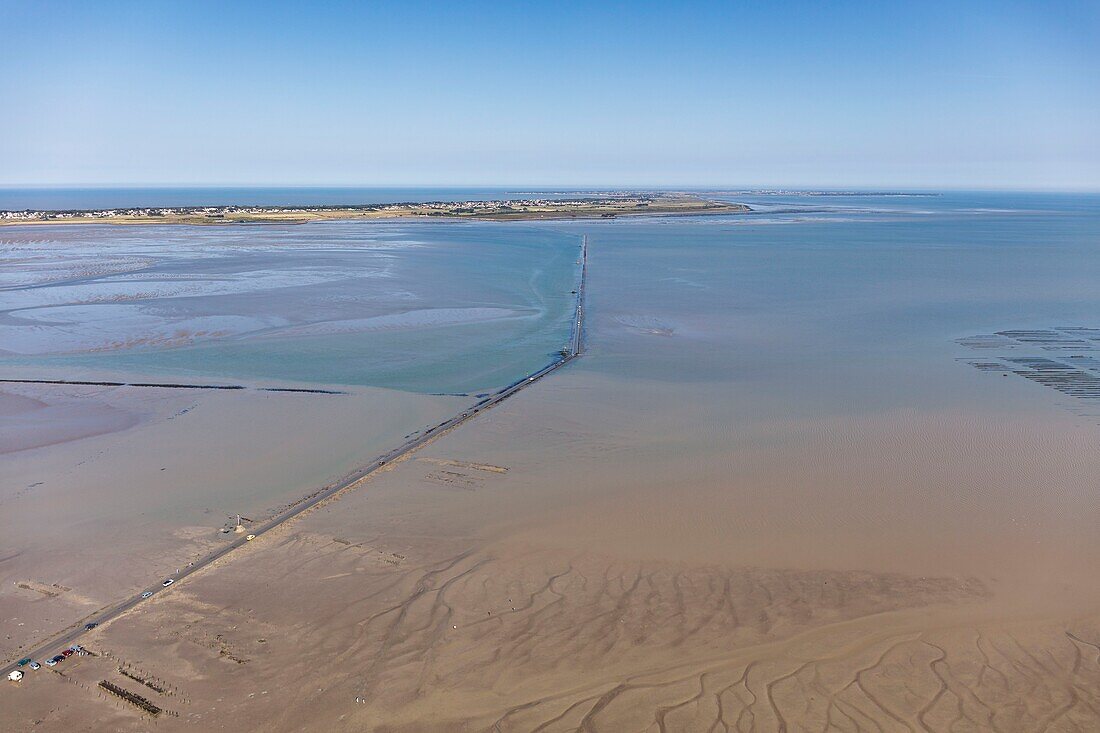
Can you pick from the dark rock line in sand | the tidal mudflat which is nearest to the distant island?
the dark rock line in sand

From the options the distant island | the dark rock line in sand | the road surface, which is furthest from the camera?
the distant island

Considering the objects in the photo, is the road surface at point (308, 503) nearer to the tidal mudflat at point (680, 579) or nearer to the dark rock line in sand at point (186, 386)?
the tidal mudflat at point (680, 579)

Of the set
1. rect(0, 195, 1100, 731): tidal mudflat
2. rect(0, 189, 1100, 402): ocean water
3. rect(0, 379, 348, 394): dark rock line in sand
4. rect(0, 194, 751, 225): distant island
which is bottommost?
rect(0, 195, 1100, 731): tidal mudflat

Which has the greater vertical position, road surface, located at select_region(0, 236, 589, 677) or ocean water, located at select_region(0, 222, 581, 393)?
ocean water, located at select_region(0, 222, 581, 393)

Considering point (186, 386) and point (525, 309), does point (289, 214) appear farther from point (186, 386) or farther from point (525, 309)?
point (186, 386)

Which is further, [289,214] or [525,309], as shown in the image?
[289,214]

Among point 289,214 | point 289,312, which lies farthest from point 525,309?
point 289,214

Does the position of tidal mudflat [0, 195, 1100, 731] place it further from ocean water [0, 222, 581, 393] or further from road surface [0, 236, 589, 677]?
ocean water [0, 222, 581, 393]

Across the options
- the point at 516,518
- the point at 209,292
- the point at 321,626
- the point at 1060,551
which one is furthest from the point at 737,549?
the point at 209,292
